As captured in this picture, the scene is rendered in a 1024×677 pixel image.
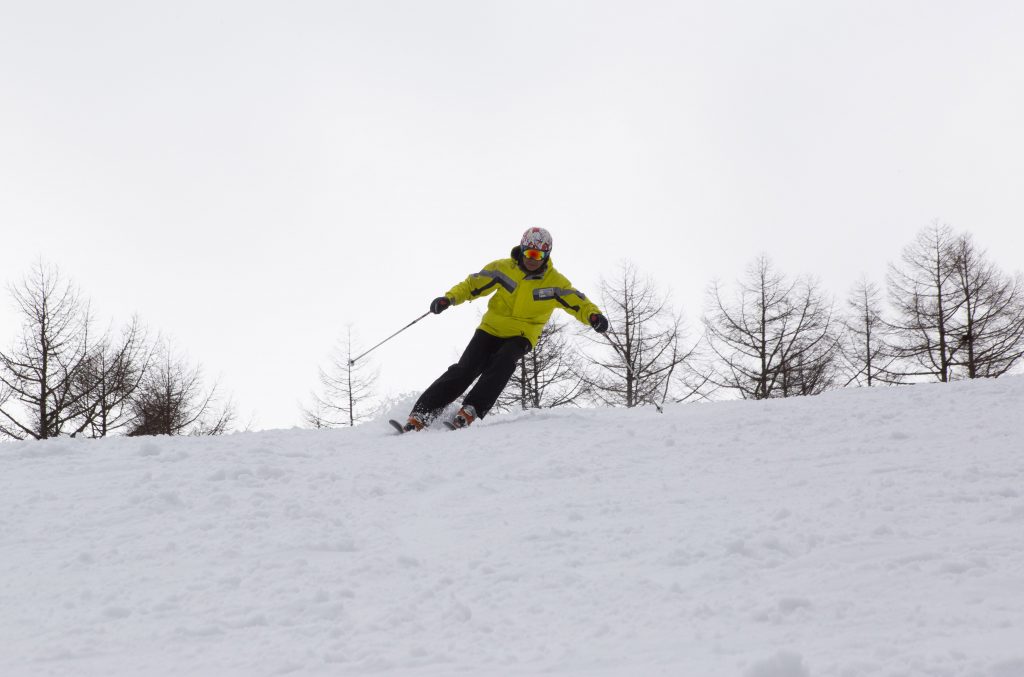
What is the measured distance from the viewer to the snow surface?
2.34 meters

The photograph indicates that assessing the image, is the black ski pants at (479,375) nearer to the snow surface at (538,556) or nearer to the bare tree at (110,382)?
the snow surface at (538,556)

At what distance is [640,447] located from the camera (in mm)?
5035

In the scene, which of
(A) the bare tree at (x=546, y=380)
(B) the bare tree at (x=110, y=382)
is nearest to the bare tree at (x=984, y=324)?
(A) the bare tree at (x=546, y=380)

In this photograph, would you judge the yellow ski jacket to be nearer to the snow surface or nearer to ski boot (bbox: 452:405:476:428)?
ski boot (bbox: 452:405:476:428)

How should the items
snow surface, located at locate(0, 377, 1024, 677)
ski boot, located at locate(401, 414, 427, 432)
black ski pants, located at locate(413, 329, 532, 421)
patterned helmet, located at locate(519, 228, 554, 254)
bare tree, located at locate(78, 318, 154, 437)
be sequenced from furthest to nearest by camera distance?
bare tree, located at locate(78, 318, 154, 437)
patterned helmet, located at locate(519, 228, 554, 254)
black ski pants, located at locate(413, 329, 532, 421)
ski boot, located at locate(401, 414, 427, 432)
snow surface, located at locate(0, 377, 1024, 677)

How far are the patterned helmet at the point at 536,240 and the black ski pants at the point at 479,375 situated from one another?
0.89 metres

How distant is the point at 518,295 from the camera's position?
279 inches

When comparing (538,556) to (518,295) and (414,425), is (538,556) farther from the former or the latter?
(518,295)

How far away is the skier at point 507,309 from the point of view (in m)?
6.89

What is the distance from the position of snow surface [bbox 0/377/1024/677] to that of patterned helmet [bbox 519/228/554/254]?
2.36 meters

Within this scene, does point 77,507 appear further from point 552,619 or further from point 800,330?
point 800,330

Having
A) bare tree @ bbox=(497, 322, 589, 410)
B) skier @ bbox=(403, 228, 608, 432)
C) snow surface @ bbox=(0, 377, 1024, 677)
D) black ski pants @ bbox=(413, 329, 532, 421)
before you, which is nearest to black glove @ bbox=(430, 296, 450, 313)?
skier @ bbox=(403, 228, 608, 432)

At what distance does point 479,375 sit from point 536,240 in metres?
1.40

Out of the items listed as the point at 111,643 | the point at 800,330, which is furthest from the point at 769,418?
the point at 800,330
